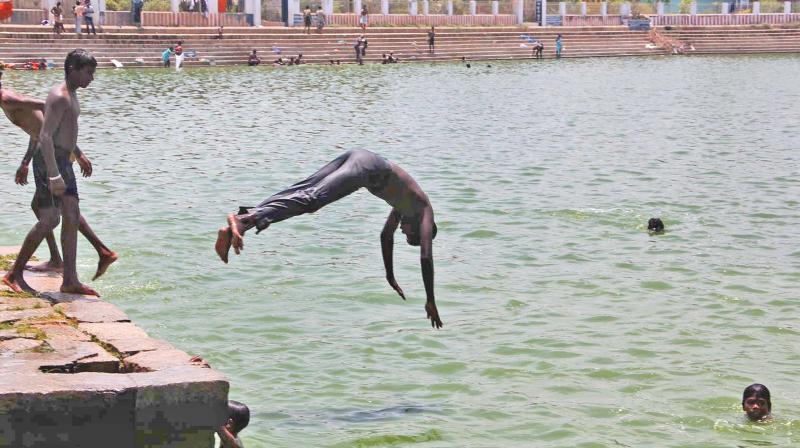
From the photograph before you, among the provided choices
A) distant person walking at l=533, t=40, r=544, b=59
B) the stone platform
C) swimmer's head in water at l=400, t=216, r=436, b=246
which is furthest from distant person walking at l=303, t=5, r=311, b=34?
the stone platform

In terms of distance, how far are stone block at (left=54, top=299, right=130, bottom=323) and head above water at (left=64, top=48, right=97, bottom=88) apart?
152cm

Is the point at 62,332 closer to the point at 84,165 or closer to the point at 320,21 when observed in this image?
the point at 84,165

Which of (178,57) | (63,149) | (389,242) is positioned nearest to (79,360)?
(389,242)

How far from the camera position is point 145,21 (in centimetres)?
5184

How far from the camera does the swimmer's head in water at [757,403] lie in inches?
350

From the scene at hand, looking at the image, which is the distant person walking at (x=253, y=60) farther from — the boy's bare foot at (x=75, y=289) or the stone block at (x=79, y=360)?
the stone block at (x=79, y=360)

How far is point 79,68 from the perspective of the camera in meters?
8.83

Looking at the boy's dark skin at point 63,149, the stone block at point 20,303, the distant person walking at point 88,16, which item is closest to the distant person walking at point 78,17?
the distant person walking at point 88,16

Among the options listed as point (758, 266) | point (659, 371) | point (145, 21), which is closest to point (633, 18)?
point (145, 21)

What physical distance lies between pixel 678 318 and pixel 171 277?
Answer: 5.06 metres

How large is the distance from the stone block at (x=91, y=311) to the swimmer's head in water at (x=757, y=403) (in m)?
4.28

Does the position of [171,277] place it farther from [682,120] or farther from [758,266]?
[682,120]

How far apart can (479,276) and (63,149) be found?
562 cm

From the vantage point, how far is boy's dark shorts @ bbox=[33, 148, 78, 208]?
357 inches
